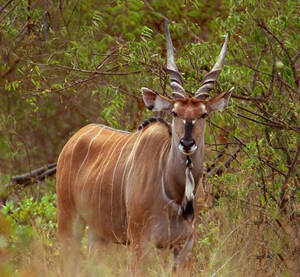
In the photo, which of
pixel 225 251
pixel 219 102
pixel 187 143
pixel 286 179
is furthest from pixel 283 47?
pixel 225 251

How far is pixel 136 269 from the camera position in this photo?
12.0 ft

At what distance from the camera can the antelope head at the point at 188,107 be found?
3570 mm

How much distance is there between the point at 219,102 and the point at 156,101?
1.08ft

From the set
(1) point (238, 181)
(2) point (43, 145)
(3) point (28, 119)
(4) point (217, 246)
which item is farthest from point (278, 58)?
(2) point (43, 145)

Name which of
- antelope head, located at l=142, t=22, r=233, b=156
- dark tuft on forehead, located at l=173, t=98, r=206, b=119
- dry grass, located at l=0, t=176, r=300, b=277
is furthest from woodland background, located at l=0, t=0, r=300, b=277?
dark tuft on forehead, located at l=173, t=98, r=206, b=119

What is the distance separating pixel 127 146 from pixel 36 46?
1.96 metres

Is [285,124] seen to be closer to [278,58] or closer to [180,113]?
[278,58]

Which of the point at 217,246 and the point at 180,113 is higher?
the point at 180,113

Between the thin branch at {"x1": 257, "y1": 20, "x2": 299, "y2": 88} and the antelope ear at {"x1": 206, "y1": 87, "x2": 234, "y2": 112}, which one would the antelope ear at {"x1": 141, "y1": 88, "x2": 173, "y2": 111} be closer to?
the antelope ear at {"x1": 206, "y1": 87, "x2": 234, "y2": 112}

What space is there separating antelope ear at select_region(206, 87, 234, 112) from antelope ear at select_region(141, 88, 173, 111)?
198 mm

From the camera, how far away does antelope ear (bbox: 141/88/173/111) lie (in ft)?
12.6

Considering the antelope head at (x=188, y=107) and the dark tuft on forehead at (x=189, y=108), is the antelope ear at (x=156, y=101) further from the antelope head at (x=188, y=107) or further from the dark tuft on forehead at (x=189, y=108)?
the dark tuft on forehead at (x=189, y=108)

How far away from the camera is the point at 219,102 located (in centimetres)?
381

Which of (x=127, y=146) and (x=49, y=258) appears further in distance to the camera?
(x=127, y=146)
